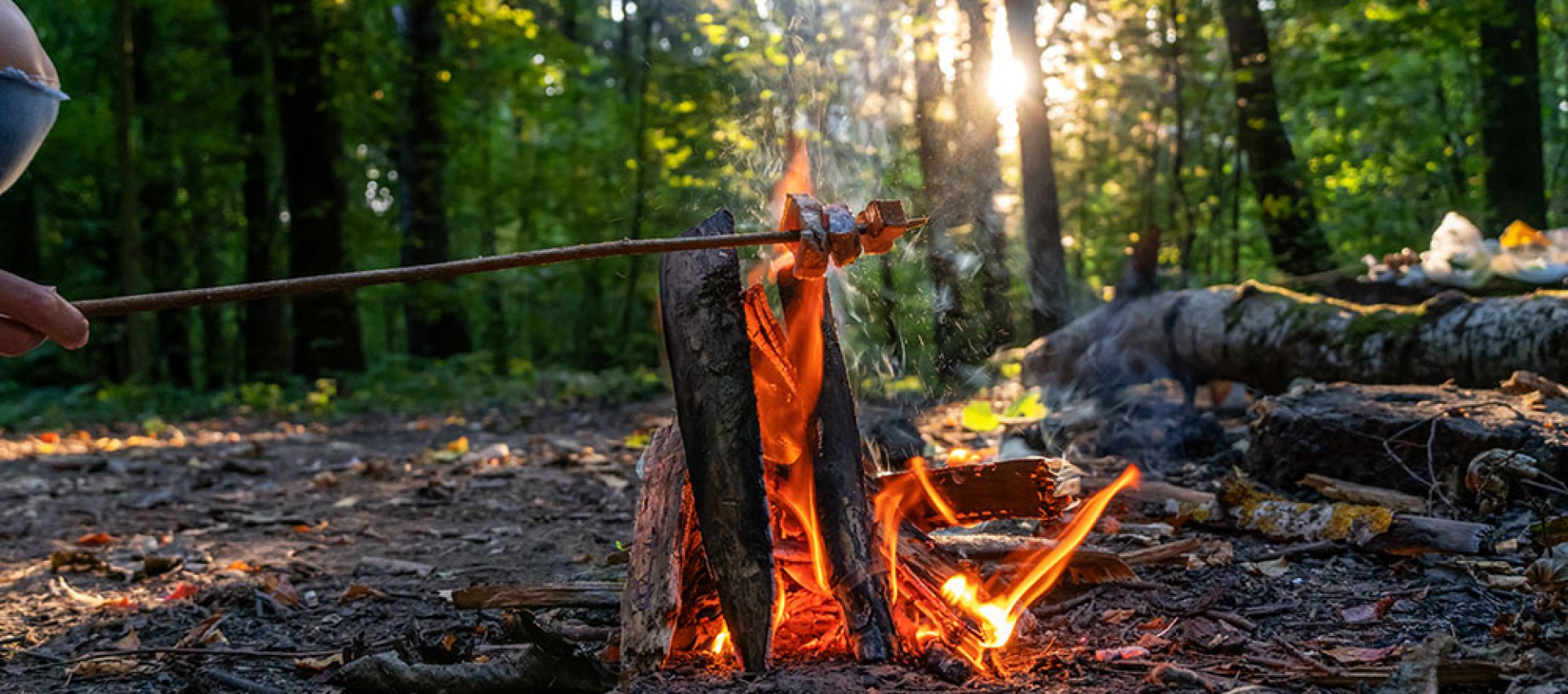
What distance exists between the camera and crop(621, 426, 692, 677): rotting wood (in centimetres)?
261

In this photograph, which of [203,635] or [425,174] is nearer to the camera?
[203,635]

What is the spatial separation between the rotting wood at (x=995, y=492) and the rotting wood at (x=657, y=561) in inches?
26.5

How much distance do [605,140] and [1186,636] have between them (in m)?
16.7

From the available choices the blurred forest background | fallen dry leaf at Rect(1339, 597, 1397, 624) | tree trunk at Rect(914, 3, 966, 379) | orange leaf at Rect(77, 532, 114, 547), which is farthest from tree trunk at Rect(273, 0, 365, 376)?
fallen dry leaf at Rect(1339, 597, 1397, 624)

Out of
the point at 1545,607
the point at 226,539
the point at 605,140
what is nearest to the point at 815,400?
the point at 1545,607

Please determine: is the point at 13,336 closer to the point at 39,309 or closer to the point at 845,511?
the point at 39,309

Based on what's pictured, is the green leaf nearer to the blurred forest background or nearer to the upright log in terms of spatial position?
the blurred forest background

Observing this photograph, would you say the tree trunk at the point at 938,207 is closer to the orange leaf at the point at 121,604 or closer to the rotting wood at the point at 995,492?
the rotting wood at the point at 995,492

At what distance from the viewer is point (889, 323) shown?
Answer: 17.0 feet

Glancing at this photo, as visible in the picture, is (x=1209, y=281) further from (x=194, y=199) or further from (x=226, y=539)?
(x=194, y=199)

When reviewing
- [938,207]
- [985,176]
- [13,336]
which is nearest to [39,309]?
[13,336]

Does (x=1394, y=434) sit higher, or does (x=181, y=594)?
(x=1394, y=434)

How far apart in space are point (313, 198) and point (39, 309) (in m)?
13.0

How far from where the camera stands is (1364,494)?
13.3ft
